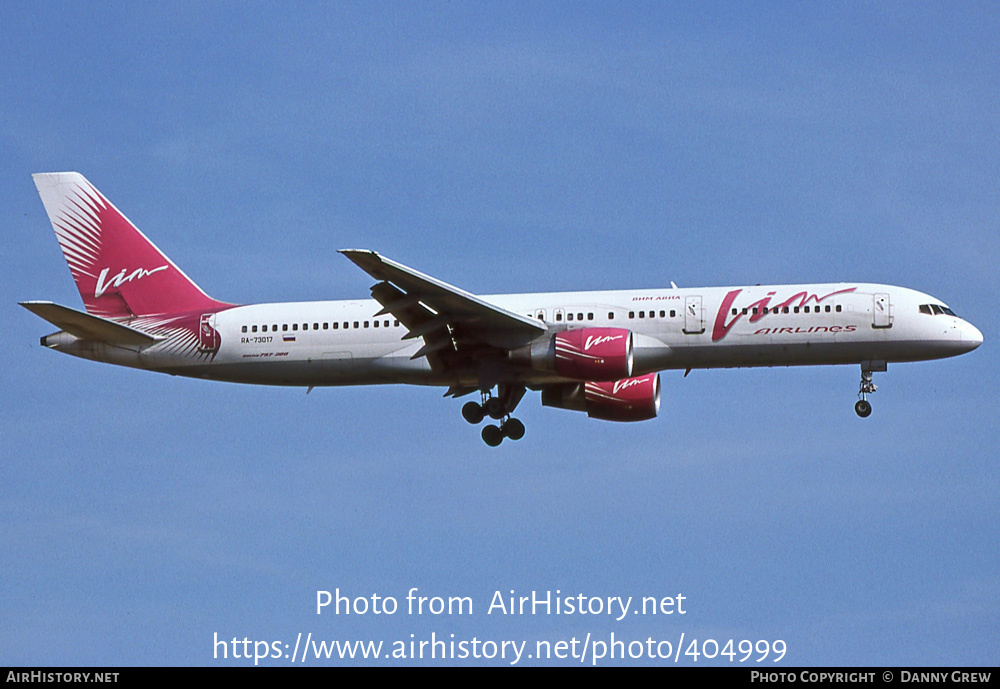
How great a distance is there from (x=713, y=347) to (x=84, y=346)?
1951 cm

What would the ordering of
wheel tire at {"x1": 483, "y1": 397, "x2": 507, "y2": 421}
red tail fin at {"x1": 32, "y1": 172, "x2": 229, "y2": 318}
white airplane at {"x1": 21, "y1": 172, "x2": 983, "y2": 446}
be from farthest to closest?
1. red tail fin at {"x1": 32, "y1": 172, "x2": 229, "y2": 318}
2. wheel tire at {"x1": 483, "y1": 397, "x2": 507, "y2": 421}
3. white airplane at {"x1": 21, "y1": 172, "x2": 983, "y2": 446}

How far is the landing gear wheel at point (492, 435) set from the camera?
4703 cm

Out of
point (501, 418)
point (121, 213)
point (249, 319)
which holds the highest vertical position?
point (121, 213)

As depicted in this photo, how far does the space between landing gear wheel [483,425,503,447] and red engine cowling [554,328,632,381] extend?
3.84 m

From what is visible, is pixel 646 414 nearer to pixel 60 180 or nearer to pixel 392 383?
pixel 392 383

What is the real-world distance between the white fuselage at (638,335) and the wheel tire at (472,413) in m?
0.69

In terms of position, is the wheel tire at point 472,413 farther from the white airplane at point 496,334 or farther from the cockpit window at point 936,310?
the cockpit window at point 936,310

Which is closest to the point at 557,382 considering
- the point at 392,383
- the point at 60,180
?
the point at 392,383

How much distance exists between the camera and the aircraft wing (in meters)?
43.0

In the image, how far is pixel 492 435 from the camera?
154 feet

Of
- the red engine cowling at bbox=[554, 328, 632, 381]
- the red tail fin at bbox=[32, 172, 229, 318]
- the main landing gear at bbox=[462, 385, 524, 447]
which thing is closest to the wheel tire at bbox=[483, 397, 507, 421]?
the main landing gear at bbox=[462, 385, 524, 447]

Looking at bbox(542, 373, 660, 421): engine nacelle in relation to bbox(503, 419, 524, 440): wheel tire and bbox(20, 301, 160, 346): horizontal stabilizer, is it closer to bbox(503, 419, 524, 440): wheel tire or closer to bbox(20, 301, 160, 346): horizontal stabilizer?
bbox(503, 419, 524, 440): wheel tire

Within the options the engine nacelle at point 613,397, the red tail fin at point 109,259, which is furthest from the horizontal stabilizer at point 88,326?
the engine nacelle at point 613,397

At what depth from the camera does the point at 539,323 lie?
147 feet
